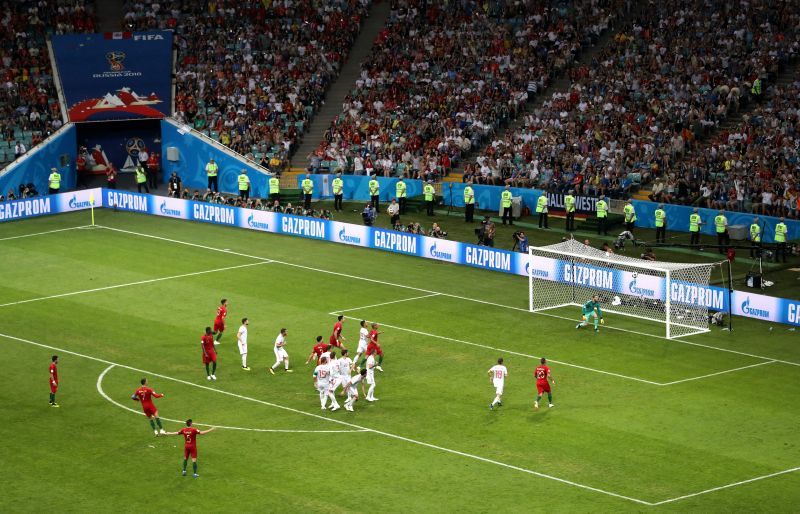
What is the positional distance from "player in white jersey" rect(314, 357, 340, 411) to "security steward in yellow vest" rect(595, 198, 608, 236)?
83.6ft

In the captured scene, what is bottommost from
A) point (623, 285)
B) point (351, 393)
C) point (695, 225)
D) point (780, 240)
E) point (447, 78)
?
point (351, 393)

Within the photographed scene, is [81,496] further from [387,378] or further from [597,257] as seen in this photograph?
[597,257]

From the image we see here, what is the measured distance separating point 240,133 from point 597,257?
99.8ft

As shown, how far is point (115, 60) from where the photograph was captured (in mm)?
73750

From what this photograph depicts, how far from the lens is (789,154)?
196ft

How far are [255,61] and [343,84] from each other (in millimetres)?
5298

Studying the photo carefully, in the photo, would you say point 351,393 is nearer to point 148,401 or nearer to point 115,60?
point 148,401

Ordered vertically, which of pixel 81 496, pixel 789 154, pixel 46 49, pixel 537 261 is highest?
pixel 46 49

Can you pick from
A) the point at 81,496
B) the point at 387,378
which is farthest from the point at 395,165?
the point at 81,496

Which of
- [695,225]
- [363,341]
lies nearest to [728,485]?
[363,341]

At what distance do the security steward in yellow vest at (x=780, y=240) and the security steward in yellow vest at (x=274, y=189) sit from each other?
24.6 m

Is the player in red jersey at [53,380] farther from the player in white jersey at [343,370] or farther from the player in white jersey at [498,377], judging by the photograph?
the player in white jersey at [498,377]

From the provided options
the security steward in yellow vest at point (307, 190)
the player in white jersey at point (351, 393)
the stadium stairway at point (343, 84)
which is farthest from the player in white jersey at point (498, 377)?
the stadium stairway at point (343, 84)

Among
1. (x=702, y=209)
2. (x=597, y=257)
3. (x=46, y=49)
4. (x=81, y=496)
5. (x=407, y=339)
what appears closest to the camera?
(x=81, y=496)
